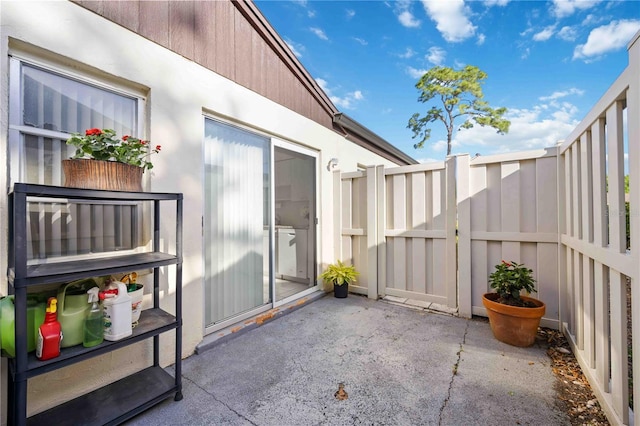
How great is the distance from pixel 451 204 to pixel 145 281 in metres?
3.23

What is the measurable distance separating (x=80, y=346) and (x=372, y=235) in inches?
125

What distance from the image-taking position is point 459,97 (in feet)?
37.2

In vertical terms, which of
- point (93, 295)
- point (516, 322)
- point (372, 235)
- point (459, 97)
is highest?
point (459, 97)

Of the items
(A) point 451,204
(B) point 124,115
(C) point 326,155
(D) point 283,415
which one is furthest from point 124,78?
(A) point 451,204

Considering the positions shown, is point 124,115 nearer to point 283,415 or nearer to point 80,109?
point 80,109

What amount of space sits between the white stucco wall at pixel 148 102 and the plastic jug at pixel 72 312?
0.31 m

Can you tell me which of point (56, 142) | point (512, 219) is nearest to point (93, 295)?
point (56, 142)

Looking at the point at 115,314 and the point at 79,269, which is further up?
the point at 79,269

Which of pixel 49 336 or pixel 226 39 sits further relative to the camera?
pixel 226 39

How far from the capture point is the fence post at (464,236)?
10.1 feet

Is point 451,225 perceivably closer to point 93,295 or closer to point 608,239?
point 608,239

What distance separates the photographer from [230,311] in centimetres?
272

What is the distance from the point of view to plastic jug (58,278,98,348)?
1.39 m

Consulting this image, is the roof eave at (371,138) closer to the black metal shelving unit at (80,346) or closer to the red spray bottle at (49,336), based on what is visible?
the black metal shelving unit at (80,346)
